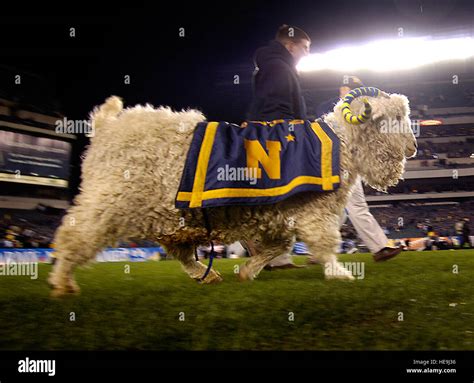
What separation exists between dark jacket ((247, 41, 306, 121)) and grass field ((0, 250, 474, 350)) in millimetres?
1251

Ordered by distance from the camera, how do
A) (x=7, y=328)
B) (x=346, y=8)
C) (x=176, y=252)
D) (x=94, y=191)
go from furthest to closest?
1. (x=346, y=8)
2. (x=176, y=252)
3. (x=94, y=191)
4. (x=7, y=328)

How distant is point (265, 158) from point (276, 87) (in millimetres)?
812

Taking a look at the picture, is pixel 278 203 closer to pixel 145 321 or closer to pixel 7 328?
pixel 145 321

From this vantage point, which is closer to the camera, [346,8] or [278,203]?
[278,203]

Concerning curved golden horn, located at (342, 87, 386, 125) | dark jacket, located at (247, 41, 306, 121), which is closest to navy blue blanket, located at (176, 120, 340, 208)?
curved golden horn, located at (342, 87, 386, 125)

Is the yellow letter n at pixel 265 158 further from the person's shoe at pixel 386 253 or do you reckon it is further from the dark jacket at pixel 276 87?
the person's shoe at pixel 386 253

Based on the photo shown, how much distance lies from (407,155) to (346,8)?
2.00 m

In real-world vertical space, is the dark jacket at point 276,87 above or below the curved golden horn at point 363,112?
above

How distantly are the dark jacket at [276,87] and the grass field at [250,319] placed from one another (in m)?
1.25

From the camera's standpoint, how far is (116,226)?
94.0 inches

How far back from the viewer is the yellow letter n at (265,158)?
253 cm

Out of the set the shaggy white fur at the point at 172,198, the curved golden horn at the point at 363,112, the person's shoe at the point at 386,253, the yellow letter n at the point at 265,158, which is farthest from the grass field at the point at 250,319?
the person's shoe at the point at 386,253

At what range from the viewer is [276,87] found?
124 inches

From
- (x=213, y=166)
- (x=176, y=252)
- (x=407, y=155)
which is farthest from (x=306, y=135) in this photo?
(x=176, y=252)
